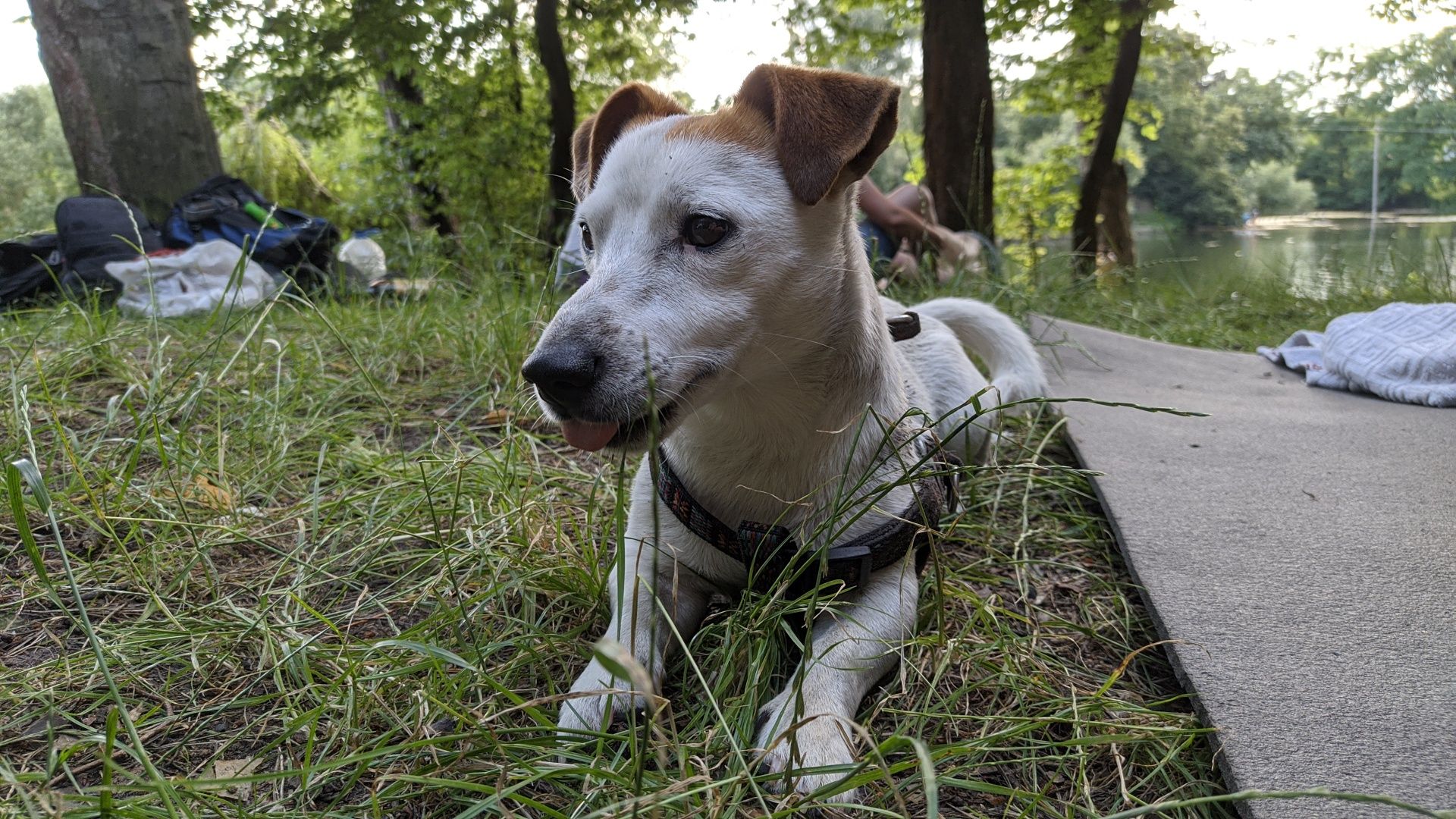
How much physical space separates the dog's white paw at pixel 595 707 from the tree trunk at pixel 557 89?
767 cm

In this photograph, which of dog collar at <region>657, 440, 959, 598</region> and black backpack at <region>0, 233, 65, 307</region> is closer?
dog collar at <region>657, 440, 959, 598</region>

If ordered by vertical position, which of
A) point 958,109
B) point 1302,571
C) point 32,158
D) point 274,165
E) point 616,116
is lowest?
point 1302,571

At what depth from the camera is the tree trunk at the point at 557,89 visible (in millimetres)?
8719

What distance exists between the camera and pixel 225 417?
8.56 feet

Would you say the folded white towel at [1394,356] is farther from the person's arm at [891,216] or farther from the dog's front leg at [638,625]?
the dog's front leg at [638,625]

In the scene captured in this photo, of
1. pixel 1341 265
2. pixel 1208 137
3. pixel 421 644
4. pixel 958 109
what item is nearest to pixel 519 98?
pixel 958 109

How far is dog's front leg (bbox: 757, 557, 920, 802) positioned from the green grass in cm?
6

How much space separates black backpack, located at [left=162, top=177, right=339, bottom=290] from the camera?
5258 millimetres

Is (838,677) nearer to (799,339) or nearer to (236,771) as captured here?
(799,339)

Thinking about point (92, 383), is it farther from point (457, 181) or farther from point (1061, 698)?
point (457, 181)

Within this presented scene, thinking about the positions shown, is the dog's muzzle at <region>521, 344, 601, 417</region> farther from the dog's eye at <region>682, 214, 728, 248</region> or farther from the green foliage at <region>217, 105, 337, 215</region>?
the green foliage at <region>217, 105, 337, 215</region>

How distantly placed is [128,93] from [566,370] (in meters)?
5.61

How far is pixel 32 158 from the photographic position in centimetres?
1811

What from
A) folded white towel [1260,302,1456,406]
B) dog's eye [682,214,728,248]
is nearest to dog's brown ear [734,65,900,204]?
dog's eye [682,214,728,248]
